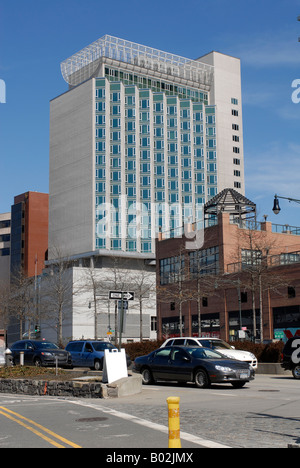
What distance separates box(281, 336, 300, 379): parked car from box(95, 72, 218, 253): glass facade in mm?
78802

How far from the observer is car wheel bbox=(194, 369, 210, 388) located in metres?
19.8

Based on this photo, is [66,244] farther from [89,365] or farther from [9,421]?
[9,421]

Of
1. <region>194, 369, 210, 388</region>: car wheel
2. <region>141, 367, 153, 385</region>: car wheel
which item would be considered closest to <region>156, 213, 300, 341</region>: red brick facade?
<region>141, 367, 153, 385</region>: car wheel

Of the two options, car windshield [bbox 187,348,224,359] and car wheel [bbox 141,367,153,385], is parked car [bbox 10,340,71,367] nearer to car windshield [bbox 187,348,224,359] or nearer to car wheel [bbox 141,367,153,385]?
car wheel [bbox 141,367,153,385]

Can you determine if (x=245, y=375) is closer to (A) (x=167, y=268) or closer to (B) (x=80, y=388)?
(B) (x=80, y=388)

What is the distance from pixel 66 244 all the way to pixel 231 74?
54.3 m

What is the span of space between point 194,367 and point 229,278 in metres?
41.7

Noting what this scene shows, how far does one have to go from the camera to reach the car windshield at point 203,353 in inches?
794

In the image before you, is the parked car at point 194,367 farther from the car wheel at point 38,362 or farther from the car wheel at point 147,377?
the car wheel at point 38,362

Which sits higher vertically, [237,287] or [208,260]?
[208,260]

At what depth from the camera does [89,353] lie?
103 ft

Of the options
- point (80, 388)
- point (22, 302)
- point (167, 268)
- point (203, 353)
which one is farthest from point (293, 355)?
point (22, 302)

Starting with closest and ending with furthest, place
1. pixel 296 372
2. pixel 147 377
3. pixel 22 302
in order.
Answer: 1. pixel 147 377
2. pixel 296 372
3. pixel 22 302
